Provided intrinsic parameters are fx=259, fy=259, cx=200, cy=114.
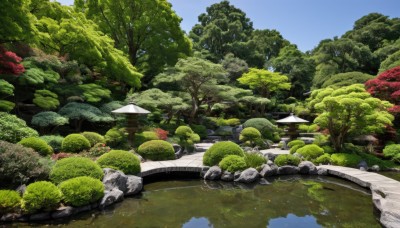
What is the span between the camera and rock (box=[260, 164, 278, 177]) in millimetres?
8930

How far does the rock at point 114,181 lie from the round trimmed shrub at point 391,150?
10.5m

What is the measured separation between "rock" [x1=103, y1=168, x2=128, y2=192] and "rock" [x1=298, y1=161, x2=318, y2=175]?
6.18 m

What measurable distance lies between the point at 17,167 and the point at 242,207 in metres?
5.34

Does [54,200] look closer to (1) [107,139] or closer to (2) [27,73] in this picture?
(1) [107,139]

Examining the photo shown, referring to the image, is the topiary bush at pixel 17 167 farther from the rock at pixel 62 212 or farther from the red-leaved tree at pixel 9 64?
the red-leaved tree at pixel 9 64

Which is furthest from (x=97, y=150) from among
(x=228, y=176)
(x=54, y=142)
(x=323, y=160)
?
(x=323, y=160)

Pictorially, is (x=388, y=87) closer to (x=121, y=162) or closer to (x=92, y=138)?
(x=121, y=162)

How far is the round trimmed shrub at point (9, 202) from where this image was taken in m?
5.09

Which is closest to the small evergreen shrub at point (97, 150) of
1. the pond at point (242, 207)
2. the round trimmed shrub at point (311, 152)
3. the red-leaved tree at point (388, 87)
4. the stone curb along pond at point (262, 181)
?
the stone curb along pond at point (262, 181)

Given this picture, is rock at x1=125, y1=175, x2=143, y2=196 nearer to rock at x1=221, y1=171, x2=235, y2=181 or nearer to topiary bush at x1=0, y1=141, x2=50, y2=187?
topiary bush at x1=0, y1=141, x2=50, y2=187

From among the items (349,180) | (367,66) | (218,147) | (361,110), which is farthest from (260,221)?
(367,66)

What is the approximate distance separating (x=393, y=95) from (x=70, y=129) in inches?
604

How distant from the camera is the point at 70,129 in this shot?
42.1 feet

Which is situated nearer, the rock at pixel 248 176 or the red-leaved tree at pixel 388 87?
the rock at pixel 248 176
